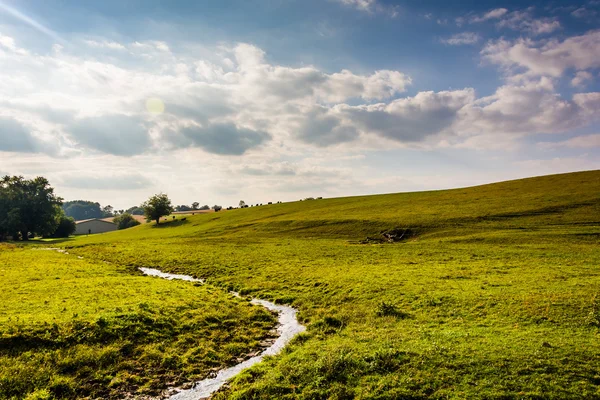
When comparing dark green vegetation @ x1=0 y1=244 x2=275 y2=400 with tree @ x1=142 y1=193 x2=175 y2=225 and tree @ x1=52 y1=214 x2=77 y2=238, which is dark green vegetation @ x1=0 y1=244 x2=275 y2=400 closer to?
tree @ x1=142 y1=193 x2=175 y2=225

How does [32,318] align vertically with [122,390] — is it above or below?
above

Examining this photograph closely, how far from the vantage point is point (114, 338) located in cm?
1761

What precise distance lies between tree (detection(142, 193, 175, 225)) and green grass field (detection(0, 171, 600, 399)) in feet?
207

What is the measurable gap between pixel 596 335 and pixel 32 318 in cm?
2812

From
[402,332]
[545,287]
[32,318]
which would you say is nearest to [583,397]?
[402,332]

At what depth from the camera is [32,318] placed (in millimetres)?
18672

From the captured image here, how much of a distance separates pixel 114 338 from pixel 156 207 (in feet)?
374

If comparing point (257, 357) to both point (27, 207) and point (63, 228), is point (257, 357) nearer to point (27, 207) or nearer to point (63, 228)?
Answer: point (27, 207)

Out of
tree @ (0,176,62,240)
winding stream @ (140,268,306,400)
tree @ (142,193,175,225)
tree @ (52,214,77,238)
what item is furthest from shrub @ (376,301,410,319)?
tree @ (52,214,77,238)

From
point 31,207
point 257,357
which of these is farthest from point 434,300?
point 31,207

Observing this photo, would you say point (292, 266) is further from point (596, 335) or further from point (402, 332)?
point (596, 335)

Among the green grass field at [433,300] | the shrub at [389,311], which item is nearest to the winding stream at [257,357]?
the green grass field at [433,300]

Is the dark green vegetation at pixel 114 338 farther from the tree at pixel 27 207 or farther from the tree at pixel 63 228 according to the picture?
the tree at pixel 63 228

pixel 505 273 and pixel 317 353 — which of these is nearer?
pixel 317 353
